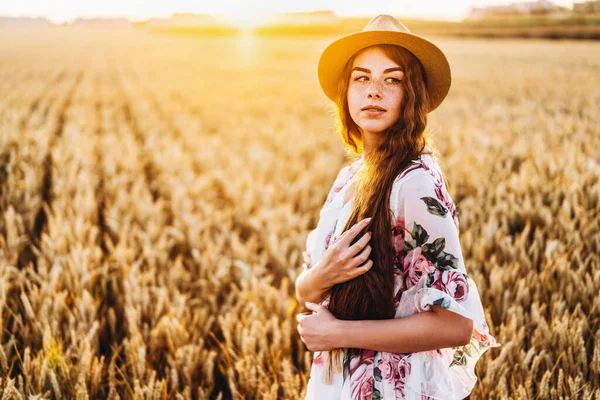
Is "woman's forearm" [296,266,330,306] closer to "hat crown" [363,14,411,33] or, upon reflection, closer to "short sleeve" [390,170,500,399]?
"short sleeve" [390,170,500,399]

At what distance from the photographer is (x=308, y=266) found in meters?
1.56

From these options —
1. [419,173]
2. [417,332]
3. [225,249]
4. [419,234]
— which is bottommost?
[225,249]

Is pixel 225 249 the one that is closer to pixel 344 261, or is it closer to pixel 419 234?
pixel 344 261

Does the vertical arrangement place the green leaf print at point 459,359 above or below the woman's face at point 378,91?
below

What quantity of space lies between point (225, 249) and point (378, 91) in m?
2.21

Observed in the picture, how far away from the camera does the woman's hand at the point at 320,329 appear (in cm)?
126

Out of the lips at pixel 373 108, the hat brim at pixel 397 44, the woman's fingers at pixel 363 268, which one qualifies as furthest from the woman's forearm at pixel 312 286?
the hat brim at pixel 397 44

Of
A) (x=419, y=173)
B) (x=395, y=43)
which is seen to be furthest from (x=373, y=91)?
(x=419, y=173)

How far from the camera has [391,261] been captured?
48.0 inches

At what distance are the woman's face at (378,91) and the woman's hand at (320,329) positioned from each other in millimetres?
499

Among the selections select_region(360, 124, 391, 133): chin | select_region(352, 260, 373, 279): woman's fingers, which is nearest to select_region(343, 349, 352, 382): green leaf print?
select_region(352, 260, 373, 279): woman's fingers

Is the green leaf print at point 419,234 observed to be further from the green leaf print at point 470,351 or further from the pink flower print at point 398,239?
the green leaf print at point 470,351

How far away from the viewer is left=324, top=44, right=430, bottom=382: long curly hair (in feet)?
4.00

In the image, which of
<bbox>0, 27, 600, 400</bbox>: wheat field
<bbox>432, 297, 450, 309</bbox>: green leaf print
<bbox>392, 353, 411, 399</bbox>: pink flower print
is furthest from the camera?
<bbox>0, 27, 600, 400</bbox>: wheat field
